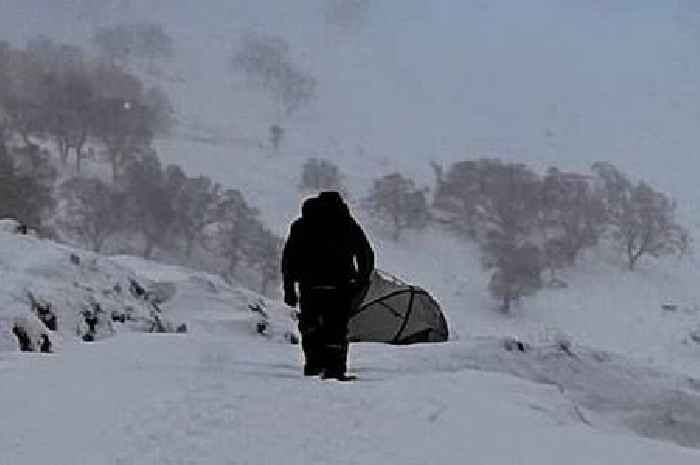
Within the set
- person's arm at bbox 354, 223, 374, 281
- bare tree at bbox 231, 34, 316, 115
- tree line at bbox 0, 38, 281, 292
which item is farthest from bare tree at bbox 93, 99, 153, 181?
person's arm at bbox 354, 223, 374, 281

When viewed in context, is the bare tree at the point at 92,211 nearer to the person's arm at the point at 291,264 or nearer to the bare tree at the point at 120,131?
the bare tree at the point at 120,131

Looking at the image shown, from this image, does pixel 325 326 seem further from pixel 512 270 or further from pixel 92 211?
pixel 512 270

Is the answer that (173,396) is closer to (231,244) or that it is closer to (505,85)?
(231,244)

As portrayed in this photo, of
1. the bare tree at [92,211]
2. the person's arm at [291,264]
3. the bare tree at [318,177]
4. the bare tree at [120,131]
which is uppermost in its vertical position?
the bare tree at [120,131]

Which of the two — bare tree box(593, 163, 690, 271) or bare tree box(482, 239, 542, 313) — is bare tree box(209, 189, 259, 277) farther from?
bare tree box(593, 163, 690, 271)

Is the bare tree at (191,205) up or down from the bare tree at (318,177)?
down

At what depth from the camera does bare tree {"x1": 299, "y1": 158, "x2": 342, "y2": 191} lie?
231ft

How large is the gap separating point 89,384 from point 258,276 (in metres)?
48.5

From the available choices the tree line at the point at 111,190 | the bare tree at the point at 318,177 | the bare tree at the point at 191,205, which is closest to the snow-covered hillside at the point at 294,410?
the tree line at the point at 111,190

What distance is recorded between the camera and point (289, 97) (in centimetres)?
9788

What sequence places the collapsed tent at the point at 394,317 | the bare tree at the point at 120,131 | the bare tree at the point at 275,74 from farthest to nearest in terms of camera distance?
the bare tree at the point at 275,74 → the bare tree at the point at 120,131 → the collapsed tent at the point at 394,317

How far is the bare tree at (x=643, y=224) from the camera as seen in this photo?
64.9 meters

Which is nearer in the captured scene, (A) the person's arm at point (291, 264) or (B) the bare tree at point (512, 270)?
(A) the person's arm at point (291, 264)

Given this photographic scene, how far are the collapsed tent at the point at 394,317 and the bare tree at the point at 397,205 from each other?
157 feet
